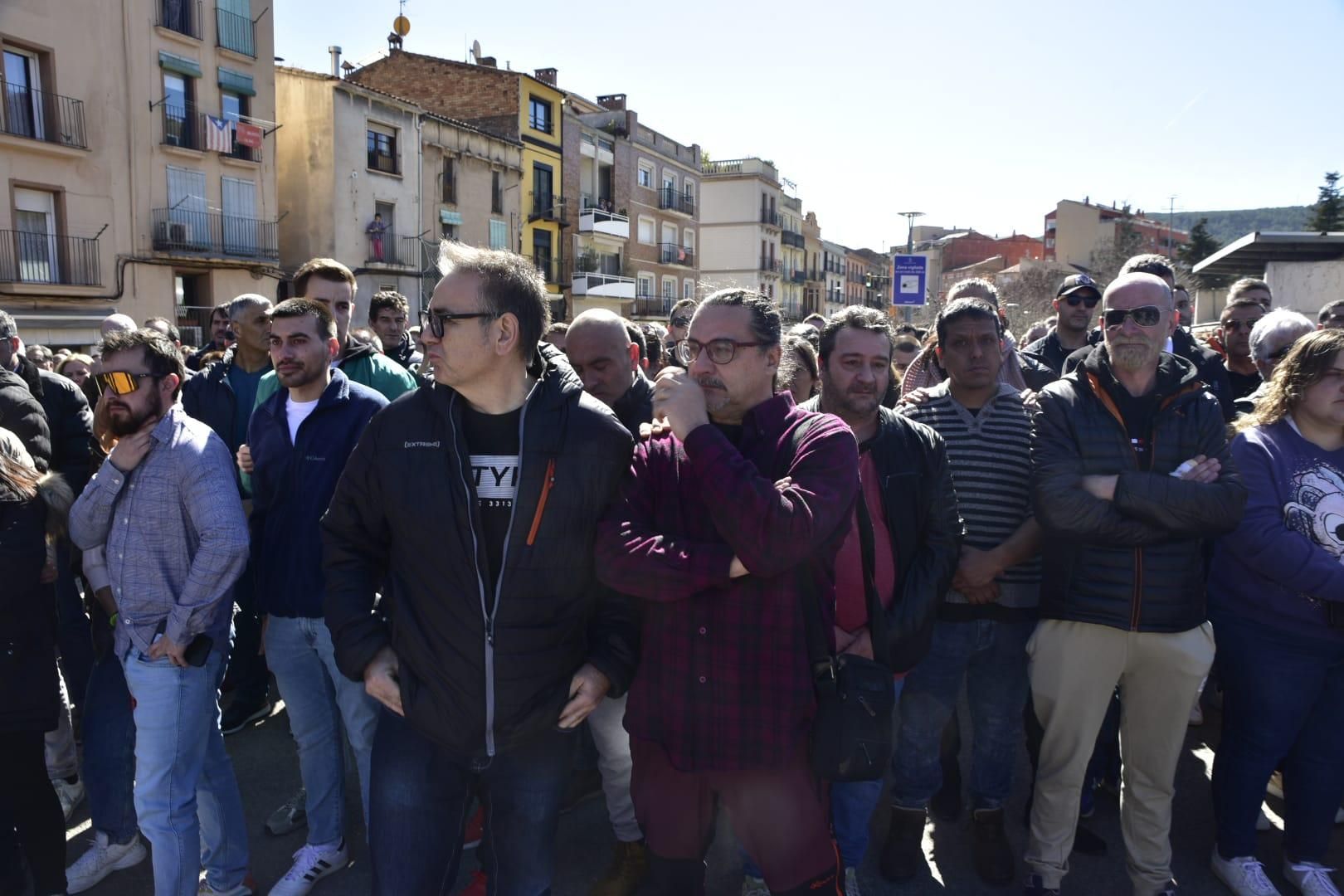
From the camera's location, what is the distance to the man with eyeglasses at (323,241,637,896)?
2.31m

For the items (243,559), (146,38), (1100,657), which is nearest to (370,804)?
(243,559)

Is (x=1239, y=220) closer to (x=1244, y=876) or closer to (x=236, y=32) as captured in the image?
(x=236, y=32)

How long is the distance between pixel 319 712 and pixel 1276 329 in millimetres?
4860

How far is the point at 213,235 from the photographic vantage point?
71.6 feet

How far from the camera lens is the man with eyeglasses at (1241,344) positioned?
520 centimetres

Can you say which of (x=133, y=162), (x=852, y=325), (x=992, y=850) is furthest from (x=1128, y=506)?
(x=133, y=162)

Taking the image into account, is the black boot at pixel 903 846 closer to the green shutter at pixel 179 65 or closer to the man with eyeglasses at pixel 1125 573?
the man with eyeglasses at pixel 1125 573

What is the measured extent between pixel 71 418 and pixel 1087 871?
498cm

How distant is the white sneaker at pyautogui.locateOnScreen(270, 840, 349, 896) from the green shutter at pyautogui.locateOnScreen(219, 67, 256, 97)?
78.6 feet

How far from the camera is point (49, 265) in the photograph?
18.6m

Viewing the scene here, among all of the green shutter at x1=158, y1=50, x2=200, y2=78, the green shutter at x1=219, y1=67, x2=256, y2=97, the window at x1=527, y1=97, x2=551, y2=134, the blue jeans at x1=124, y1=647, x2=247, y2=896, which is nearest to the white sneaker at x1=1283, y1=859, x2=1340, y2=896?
the blue jeans at x1=124, y1=647, x2=247, y2=896

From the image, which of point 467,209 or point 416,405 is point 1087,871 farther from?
point 467,209

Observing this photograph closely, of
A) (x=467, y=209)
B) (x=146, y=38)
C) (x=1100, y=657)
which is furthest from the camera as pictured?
(x=467, y=209)

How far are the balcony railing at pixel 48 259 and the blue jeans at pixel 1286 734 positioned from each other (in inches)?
843
